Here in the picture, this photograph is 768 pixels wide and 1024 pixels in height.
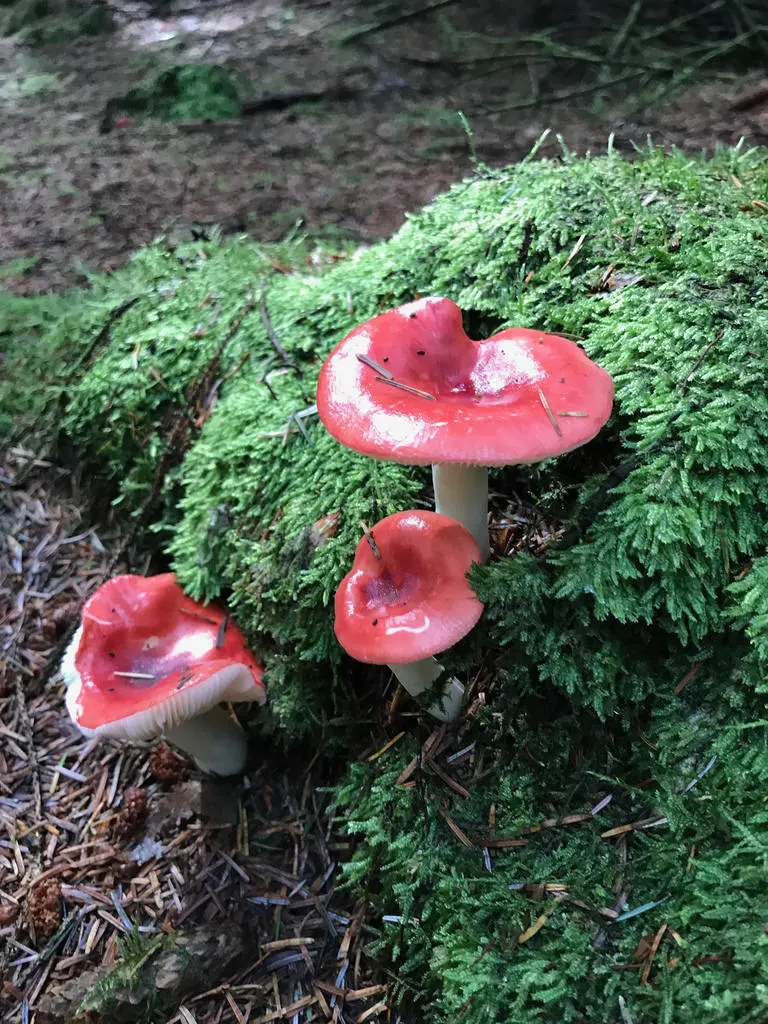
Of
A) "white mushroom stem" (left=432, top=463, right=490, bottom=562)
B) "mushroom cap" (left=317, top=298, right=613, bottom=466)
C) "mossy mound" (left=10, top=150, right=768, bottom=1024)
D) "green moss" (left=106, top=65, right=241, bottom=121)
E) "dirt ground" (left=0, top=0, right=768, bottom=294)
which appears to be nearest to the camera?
"mushroom cap" (left=317, top=298, right=613, bottom=466)

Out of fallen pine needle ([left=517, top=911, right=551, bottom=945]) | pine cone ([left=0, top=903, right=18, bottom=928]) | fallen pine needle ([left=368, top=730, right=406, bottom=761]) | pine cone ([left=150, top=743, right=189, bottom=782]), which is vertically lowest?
pine cone ([left=150, top=743, right=189, bottom=782])

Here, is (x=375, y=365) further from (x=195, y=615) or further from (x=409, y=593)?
(x=195, y=615)

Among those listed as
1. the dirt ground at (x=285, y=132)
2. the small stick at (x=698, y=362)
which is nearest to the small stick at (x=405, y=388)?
the small stick at (x=698, y=362)

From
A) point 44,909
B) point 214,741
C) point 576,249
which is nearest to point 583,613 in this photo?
point 576,249

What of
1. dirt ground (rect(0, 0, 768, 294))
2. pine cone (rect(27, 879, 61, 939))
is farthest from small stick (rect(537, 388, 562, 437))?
dirt ground (rect(0, 0, 768, 294))

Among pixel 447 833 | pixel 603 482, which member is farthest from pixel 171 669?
pixel 603 482

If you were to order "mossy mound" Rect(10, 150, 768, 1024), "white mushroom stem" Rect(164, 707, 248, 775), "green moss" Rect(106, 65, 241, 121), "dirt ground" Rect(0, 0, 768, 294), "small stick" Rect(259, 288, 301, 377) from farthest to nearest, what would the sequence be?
"green moss" Rect(106, 65, 241, 121) < "dirt ground" Rect(0, 0, 768, 294) < "small stick" Rect(259, 288, 301, 377) < "white mushroom stem" Rect(164, 707, 248, 775) < "mossy mound" Rect(10, 150, 768, 1024)

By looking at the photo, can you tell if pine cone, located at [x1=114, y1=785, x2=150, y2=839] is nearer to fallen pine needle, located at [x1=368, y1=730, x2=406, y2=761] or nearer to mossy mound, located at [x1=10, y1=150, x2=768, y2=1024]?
mossy mound, located at [x1=10, y1=150, x2=768, y2=1024]

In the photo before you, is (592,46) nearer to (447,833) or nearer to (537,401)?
(537,401)
